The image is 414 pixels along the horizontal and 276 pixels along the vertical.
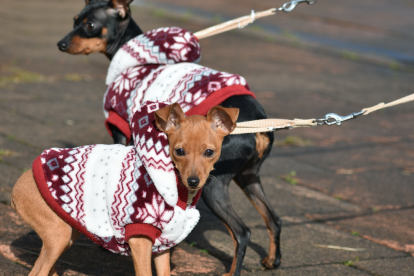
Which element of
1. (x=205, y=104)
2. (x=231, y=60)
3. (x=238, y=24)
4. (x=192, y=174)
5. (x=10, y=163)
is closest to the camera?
(x=192, y=174)

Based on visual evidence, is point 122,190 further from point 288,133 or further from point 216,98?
point 288,133

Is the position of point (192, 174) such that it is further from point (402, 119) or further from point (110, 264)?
point (402, 119)

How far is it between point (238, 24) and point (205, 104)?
57.9 inches

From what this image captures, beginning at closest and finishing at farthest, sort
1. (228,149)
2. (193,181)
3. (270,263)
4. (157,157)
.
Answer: (193,181) < (157,157) < (228,149) < (270,263)

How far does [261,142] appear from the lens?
13.0ft

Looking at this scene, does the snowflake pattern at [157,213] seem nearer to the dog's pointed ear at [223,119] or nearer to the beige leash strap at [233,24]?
the dog's pointed ear at [223,119]

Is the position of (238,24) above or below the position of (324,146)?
above

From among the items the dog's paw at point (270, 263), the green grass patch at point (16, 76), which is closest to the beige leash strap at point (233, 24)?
the dog's paw at point (270, 263)

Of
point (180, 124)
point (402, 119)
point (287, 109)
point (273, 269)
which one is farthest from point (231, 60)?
point (180, 124)

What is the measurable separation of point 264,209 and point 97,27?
2.28m

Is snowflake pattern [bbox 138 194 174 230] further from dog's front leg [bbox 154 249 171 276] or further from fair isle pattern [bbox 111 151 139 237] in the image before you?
dog's front leg [bbox 154 249 171 276]

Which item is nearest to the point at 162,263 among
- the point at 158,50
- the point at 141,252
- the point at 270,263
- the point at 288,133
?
the point at 141,252

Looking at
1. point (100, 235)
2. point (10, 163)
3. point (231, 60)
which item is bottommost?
point (231, 60)

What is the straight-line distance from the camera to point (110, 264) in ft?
13.2
